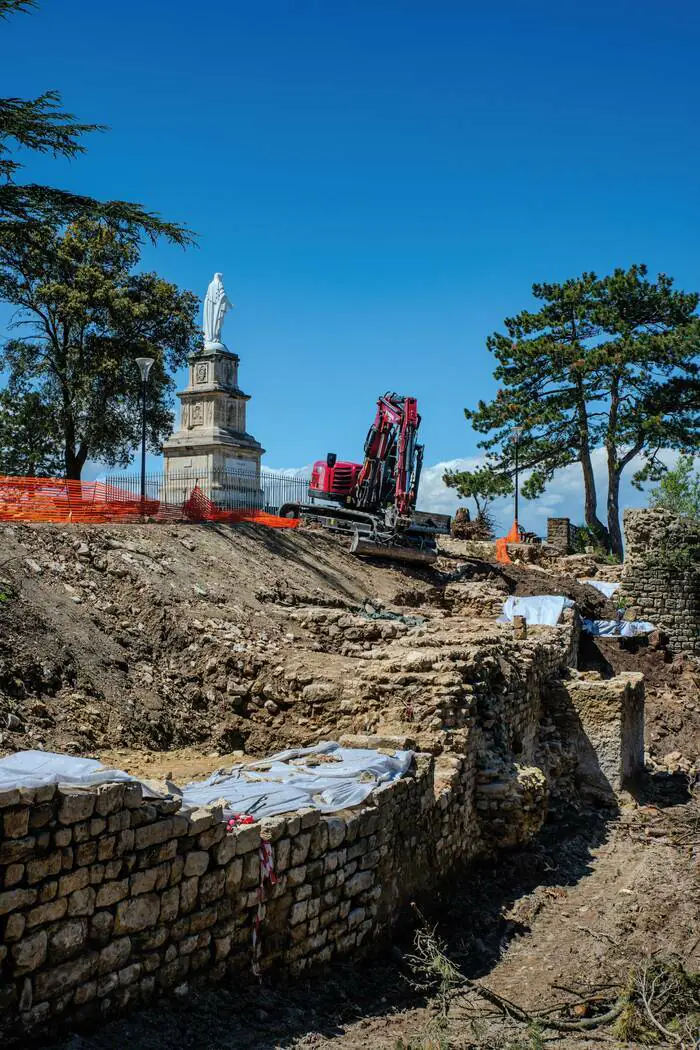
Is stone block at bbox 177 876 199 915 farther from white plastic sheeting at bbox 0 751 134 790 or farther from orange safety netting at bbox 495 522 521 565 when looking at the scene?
orange safety netting at bbox 495 522 521 565

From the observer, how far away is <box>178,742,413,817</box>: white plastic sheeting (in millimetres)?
6535

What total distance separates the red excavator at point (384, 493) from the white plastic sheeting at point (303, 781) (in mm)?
16368

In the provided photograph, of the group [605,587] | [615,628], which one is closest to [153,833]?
[615,628]

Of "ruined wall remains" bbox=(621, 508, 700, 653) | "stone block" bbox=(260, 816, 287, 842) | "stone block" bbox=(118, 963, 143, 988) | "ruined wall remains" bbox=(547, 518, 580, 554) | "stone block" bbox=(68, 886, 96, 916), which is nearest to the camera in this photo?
"stone block" bbox=(68, 886, 96, 916)

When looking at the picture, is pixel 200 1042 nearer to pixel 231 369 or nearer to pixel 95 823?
pixel 95 823

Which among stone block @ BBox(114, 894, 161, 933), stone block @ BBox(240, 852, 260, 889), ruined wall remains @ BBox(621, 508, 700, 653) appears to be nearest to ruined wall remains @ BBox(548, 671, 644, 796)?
stone block @ BBox(240, 852, 260, 889)

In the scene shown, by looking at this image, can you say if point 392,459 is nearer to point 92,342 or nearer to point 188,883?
point 92,342

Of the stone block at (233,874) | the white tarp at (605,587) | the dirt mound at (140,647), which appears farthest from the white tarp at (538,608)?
the stone block at (233,874)

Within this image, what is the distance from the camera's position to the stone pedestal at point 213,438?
86.5 feet

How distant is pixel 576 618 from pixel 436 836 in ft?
41.5

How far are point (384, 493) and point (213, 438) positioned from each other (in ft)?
15.5

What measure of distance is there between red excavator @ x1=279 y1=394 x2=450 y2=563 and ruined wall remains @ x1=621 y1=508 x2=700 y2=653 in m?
4.92

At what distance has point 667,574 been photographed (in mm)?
23359

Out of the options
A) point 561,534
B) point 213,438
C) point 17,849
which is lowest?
point 17,849
